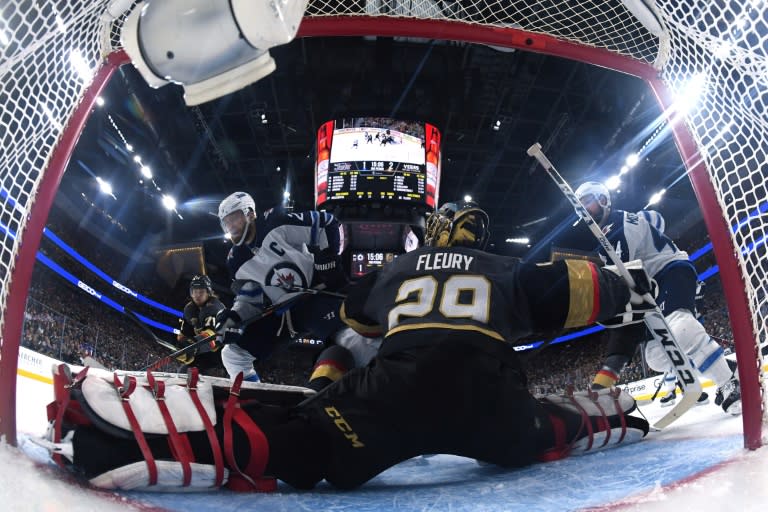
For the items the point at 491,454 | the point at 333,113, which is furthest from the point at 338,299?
the point at 333,113

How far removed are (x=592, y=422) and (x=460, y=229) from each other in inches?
28.2

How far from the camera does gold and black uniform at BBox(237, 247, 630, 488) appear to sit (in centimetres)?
135

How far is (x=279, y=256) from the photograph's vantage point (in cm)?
348

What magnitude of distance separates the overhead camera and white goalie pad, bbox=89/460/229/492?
76 centimetres

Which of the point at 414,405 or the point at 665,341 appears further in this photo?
the point at 665,341

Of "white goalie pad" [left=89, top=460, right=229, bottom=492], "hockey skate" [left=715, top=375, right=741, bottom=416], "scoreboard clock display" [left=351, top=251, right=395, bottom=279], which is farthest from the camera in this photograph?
"scoreboard clock display" [left=351, top=251, right=395, bottom=279]

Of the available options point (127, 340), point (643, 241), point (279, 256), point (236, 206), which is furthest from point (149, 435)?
point (127, 340)

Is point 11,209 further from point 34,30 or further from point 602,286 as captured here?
point 602,286

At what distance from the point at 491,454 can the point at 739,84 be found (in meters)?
1.36

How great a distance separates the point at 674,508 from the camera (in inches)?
37.4

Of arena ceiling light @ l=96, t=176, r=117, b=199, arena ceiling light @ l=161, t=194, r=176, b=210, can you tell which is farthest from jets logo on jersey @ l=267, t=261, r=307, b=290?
arena ceiling light @ l=161, t=194, r=176, b=210

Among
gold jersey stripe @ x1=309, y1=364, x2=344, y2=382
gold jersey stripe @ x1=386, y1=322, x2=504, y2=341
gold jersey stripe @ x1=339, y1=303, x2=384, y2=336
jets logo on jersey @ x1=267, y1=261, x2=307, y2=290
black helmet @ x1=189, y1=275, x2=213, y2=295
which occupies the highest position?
black helmet @ x1=189, y1=275, x2=213, y2=295

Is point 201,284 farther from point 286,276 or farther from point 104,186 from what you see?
point 104,186

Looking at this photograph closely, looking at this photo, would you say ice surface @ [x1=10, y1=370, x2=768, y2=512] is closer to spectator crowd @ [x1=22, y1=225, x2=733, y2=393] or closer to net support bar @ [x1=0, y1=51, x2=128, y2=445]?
net support bar @ [x1=0, y1=51, x2=128, y2=445]
